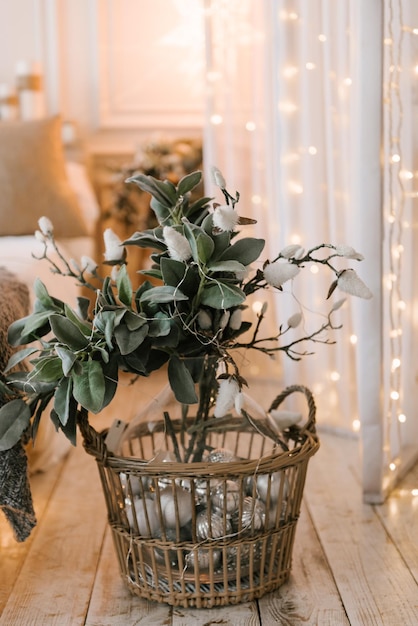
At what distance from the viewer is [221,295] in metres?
1.25

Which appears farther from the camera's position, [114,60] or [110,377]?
[114,60]

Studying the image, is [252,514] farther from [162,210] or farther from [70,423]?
[162,210]

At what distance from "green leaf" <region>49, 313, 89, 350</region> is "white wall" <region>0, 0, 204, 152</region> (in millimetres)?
A: 2268

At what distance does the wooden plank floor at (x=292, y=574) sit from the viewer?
54.5 inches

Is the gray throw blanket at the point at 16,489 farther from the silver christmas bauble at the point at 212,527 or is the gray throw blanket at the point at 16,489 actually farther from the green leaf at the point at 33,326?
the silver christmas bauble at the point at 212,527

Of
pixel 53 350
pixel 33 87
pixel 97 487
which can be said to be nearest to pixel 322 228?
pixel 97 487

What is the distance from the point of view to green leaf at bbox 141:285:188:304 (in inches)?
49.3

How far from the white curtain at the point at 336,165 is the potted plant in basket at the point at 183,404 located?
0.20 meters

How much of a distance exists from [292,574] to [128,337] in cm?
62

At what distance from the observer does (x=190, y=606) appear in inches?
55.4

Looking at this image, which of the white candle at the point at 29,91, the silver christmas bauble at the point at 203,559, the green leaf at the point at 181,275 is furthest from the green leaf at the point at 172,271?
the white candle at the point at 29,91

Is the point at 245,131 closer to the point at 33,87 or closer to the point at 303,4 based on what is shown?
the point at 303,4

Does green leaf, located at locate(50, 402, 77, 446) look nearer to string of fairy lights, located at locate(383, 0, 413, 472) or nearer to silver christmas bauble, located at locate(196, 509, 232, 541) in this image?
silver christmas bauble, located at locate(196, 509, 232, 541)

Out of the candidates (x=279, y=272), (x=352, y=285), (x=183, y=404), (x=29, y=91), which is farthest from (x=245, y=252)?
(x=29, y=91)
